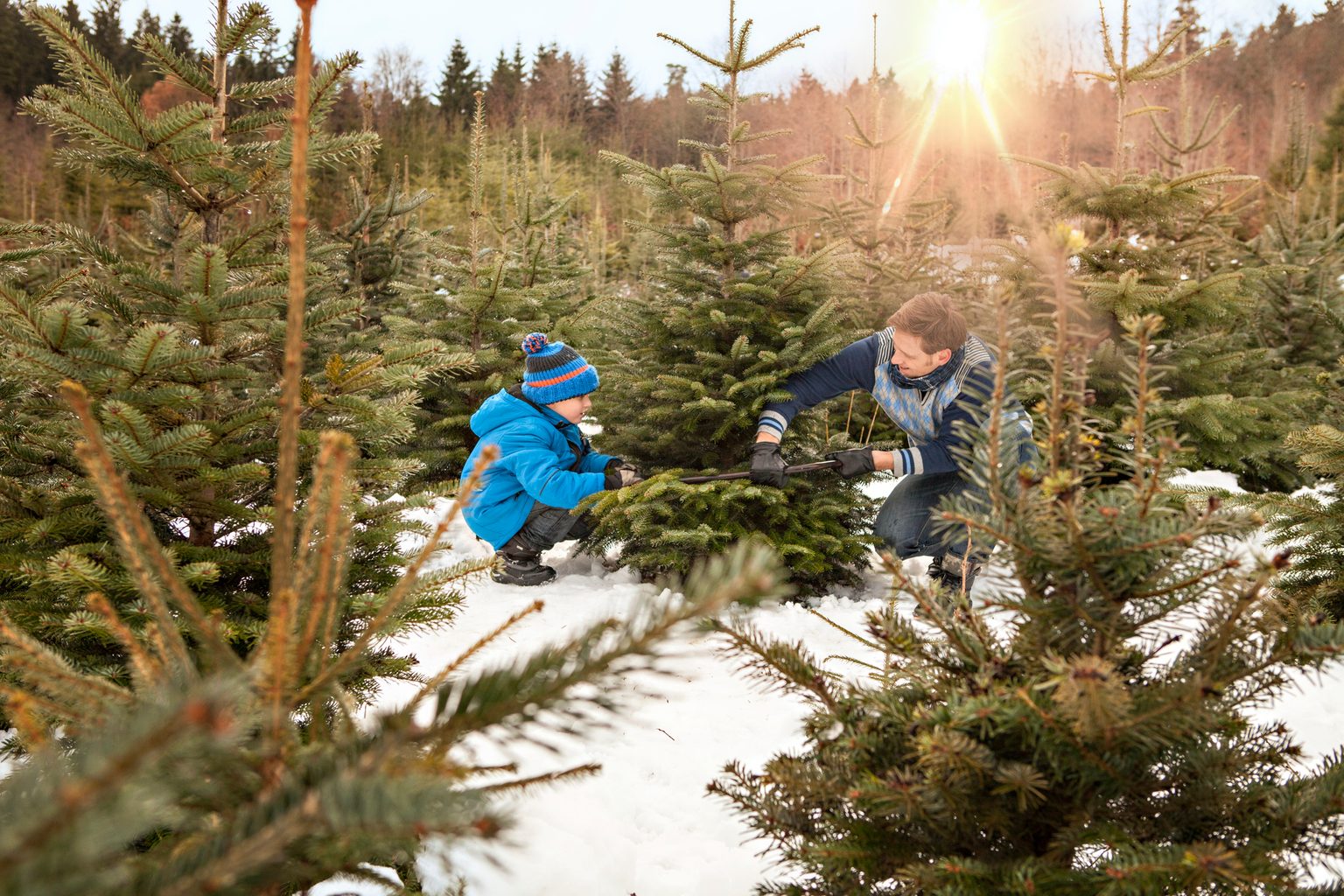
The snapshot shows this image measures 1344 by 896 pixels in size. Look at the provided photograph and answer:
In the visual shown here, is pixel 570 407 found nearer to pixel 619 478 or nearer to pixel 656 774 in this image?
pixel 619 478

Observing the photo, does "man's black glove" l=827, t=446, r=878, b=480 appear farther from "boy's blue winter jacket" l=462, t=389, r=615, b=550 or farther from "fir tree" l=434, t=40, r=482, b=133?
"fir tree" l=434, t=40, r=482, b=133

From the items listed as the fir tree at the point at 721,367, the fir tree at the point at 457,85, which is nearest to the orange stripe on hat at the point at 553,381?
the fir tree at the point at 721,367

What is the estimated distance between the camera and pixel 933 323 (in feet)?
13.5

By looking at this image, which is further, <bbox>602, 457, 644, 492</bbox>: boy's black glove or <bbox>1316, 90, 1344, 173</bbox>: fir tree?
<bbox>1316, 90, 1344, 173</bbox>: fir tree

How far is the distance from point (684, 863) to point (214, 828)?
1.80 m

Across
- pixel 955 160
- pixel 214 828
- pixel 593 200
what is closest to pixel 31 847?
pixel 214 828

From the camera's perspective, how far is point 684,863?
2281mm

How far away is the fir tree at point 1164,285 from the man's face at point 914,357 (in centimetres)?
155

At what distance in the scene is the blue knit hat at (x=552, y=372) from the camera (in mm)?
4668

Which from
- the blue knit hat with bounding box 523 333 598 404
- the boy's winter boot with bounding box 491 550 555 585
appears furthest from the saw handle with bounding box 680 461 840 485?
the boy's winter boot with bounding box 491 550 555 585

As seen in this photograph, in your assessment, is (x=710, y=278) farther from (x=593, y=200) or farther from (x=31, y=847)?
(x=593, y=200)

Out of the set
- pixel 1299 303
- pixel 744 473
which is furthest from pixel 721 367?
pixel 1299 303

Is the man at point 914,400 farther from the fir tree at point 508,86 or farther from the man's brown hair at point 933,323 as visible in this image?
the fir tree at point 508,86

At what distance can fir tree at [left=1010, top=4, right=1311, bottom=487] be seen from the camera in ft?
18.7
